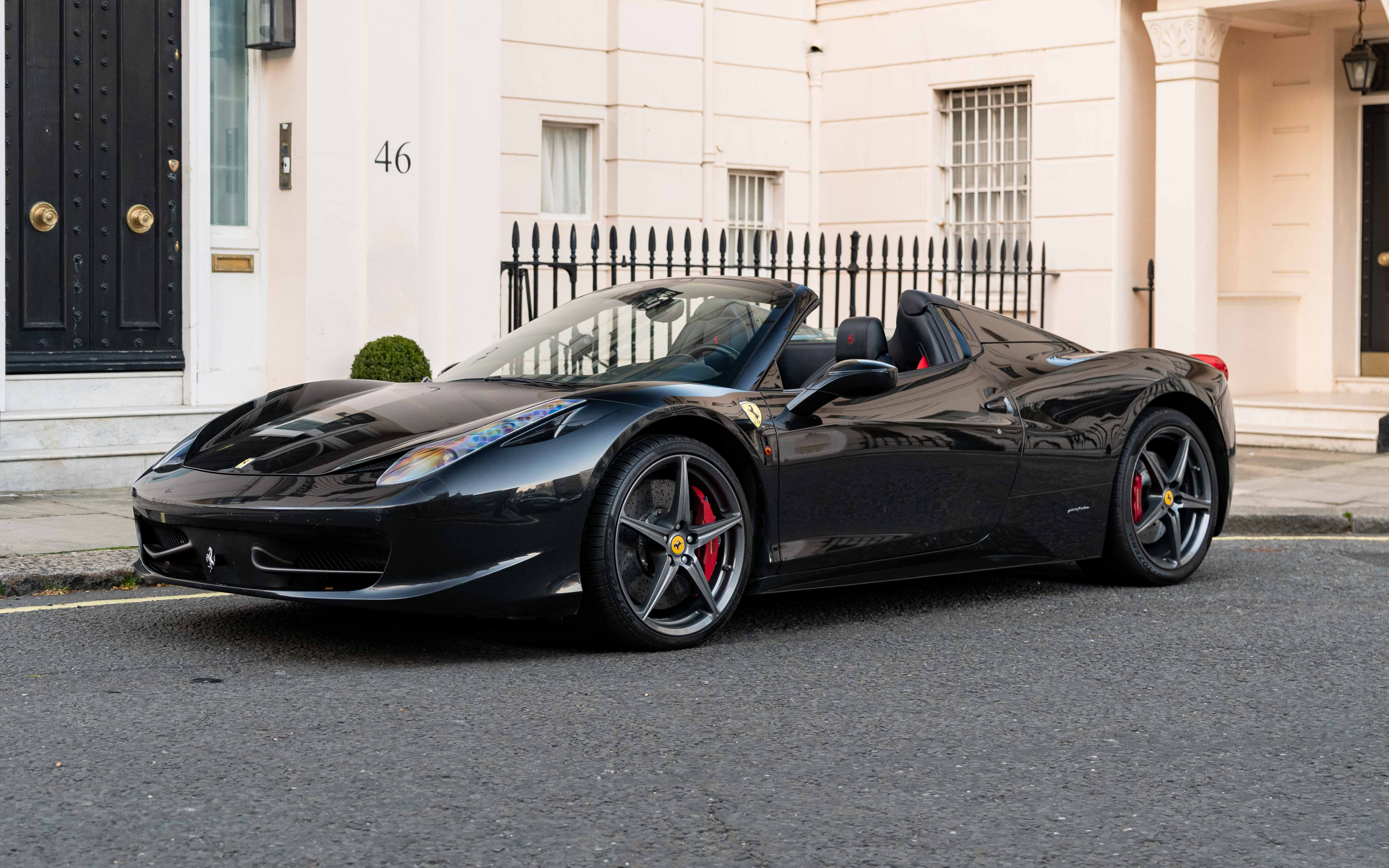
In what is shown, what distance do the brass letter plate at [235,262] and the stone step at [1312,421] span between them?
8239mm

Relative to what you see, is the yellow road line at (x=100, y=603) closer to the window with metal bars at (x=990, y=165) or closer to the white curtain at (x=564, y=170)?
the white curtain at (x=564, y=170)

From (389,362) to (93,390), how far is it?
5.83 ft

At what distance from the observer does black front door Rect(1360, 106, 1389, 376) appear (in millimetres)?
15031

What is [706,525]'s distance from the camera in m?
5.47

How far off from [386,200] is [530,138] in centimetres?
454

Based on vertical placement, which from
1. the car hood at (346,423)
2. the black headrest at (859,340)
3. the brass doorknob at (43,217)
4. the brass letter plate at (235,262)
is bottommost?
the car hood at (346,423)

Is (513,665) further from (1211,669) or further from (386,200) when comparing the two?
(386,200)

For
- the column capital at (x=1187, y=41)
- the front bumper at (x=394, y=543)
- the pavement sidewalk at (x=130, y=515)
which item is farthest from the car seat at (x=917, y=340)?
the column capital at (x=1187, y=41)

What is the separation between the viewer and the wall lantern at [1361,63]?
1444cm

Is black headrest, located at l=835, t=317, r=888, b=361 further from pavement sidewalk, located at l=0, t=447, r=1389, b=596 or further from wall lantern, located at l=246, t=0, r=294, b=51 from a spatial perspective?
wall lantern, located at l=246, t=0, r=294, b=51

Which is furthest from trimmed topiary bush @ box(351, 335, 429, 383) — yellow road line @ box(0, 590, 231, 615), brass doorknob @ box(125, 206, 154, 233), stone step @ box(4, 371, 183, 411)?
yellow road line @ box(0, 590, 231, 615)

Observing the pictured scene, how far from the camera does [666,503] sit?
5.39 m

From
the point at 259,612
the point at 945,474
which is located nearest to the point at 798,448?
the point at 945,474

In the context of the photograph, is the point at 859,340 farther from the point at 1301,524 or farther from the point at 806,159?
the point at 806,159
